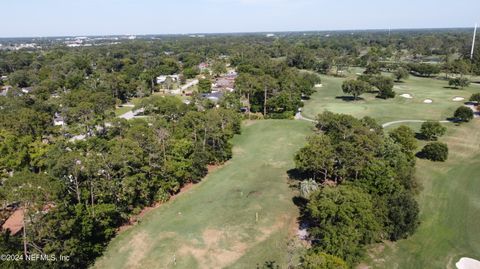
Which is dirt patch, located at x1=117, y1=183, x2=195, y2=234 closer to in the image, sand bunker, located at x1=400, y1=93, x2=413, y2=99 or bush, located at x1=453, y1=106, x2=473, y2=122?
bush, located at x1=453, y1=106, x2=473, y2=122

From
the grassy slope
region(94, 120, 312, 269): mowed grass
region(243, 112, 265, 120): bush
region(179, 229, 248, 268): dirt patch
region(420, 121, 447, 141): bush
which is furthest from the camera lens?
region(243, 112, 265, 120): bush

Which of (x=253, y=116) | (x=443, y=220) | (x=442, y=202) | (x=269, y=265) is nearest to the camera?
(x=269, y=265)

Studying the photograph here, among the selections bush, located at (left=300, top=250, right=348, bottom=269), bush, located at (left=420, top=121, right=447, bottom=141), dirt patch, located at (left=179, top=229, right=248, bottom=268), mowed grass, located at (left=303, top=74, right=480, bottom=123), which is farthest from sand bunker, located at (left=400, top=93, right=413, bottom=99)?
bush, located at (left=300, top=250, right=348, bottom=269)

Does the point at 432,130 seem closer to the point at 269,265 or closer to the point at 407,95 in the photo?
the point at 407,95

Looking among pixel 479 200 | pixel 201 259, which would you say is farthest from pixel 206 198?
pixel 479 200

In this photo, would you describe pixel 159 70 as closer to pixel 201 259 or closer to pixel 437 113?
pixel 437 113

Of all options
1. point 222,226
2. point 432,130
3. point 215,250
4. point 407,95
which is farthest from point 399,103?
point 215,250

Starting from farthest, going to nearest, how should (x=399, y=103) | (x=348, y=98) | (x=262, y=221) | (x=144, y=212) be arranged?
(x=348, y=98) → (x=399, y=103) → (x=144, y=212) → (x=262, y=221)

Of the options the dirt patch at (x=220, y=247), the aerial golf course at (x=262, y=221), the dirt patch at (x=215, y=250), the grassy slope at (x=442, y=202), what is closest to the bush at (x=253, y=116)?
the grassy slope at (x=442, y=202)
